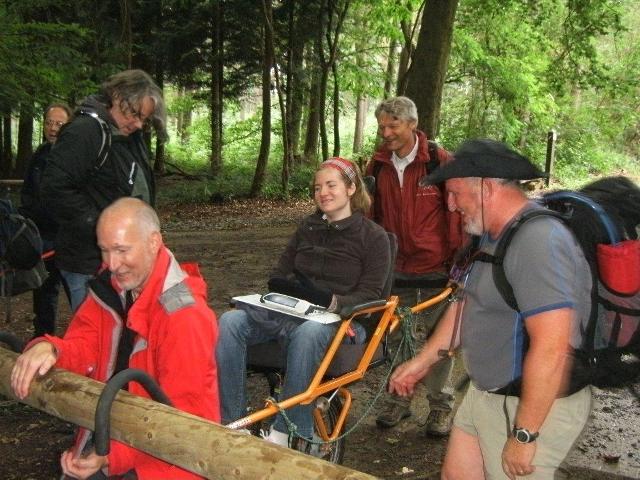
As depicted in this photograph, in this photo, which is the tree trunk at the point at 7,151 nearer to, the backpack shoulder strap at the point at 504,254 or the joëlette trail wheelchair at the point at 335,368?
the joëlette trail wheelchair at the point at 335,368

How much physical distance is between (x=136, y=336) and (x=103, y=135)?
1788mm

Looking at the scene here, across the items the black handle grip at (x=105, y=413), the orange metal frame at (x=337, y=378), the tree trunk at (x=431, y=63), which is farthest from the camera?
the tree trunk at (x=431, y=63)

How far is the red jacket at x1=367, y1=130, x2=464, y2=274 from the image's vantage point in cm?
504

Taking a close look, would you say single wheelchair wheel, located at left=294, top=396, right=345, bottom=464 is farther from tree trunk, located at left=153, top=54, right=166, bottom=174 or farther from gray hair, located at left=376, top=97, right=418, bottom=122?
tree trunk, located at left=153, top=54, right=166, bottom=174

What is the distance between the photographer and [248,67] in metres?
20.5

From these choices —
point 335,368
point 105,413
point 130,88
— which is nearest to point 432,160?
point 335,368

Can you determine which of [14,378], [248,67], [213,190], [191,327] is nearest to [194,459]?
[191,327]

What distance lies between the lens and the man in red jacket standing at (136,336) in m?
2.43

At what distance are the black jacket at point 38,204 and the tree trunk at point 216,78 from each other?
14046 millimetres

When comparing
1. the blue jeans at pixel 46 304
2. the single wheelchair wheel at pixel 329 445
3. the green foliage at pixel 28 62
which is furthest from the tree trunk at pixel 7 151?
the single wheelchair wheel at pixel 329 445

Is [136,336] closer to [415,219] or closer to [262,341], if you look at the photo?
[262,341]

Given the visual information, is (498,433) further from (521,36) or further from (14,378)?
(521,36)

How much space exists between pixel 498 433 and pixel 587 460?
2.30m

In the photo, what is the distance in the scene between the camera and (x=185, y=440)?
2.04m
